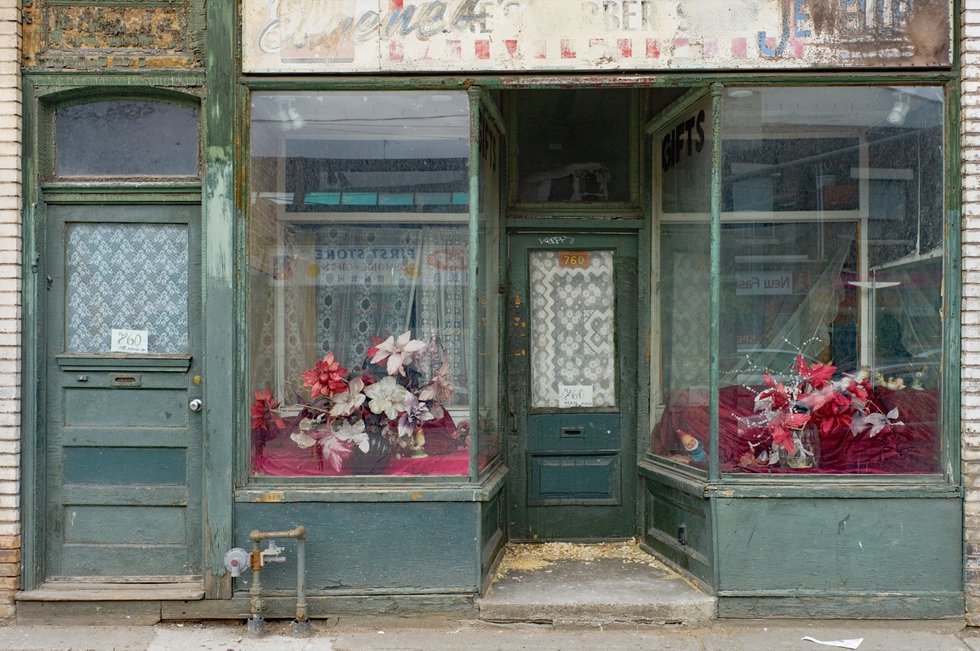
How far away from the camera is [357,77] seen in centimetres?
543

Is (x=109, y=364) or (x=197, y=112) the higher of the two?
(x=197, y=112)

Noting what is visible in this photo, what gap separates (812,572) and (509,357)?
8.29 ft

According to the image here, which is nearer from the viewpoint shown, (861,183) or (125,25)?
(125,25)

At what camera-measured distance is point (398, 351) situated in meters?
5.71

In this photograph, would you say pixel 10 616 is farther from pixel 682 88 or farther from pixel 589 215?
pixel 682 88

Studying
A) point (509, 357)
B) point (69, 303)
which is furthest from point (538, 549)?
point (69, 303)

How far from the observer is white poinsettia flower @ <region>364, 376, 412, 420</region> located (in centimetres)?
564

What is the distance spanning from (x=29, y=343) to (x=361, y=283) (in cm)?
204

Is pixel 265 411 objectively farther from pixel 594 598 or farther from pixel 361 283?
pixel 594 598

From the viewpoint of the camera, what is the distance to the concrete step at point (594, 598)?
5332 millimetres

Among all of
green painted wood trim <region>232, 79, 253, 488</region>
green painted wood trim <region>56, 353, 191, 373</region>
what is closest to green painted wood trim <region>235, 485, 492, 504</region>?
green painted wood trim <region>232, 79, 253, 488</region>

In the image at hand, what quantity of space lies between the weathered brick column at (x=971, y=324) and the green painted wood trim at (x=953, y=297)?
0.13 feet

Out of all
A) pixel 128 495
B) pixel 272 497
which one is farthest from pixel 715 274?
pixel 128 495

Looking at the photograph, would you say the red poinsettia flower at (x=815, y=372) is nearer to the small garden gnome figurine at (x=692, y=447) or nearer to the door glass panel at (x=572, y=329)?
the small garden gnome figurine at (x=692, y=447)
